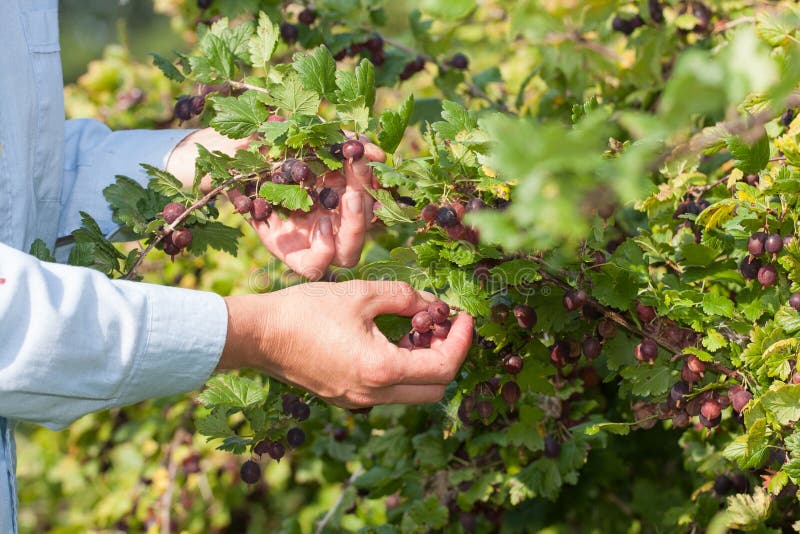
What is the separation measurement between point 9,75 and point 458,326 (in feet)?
3.08

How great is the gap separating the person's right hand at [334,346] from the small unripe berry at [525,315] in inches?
4.5

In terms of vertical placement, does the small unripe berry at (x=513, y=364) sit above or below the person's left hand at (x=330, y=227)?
below

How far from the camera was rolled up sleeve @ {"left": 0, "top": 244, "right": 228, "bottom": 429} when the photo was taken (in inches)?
48.3

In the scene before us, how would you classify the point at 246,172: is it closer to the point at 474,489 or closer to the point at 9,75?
the point at 9,75

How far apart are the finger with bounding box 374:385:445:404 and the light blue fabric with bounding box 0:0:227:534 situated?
292mm

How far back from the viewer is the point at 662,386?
5.05 feet

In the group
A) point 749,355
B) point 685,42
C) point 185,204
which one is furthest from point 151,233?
point 685,42

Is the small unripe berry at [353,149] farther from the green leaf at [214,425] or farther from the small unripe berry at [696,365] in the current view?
the small unripe berry at [696,365]

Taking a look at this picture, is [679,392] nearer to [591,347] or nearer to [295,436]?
[591,347]

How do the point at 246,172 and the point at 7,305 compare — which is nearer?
the point at 7,305

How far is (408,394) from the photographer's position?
1.48 m

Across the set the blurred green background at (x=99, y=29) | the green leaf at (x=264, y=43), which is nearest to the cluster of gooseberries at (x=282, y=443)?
→ the green leaf at (x=264, y=43)

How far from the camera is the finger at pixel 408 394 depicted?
146cm

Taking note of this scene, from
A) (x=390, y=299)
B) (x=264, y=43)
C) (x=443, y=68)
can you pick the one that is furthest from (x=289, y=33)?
(x=390, y=299)
